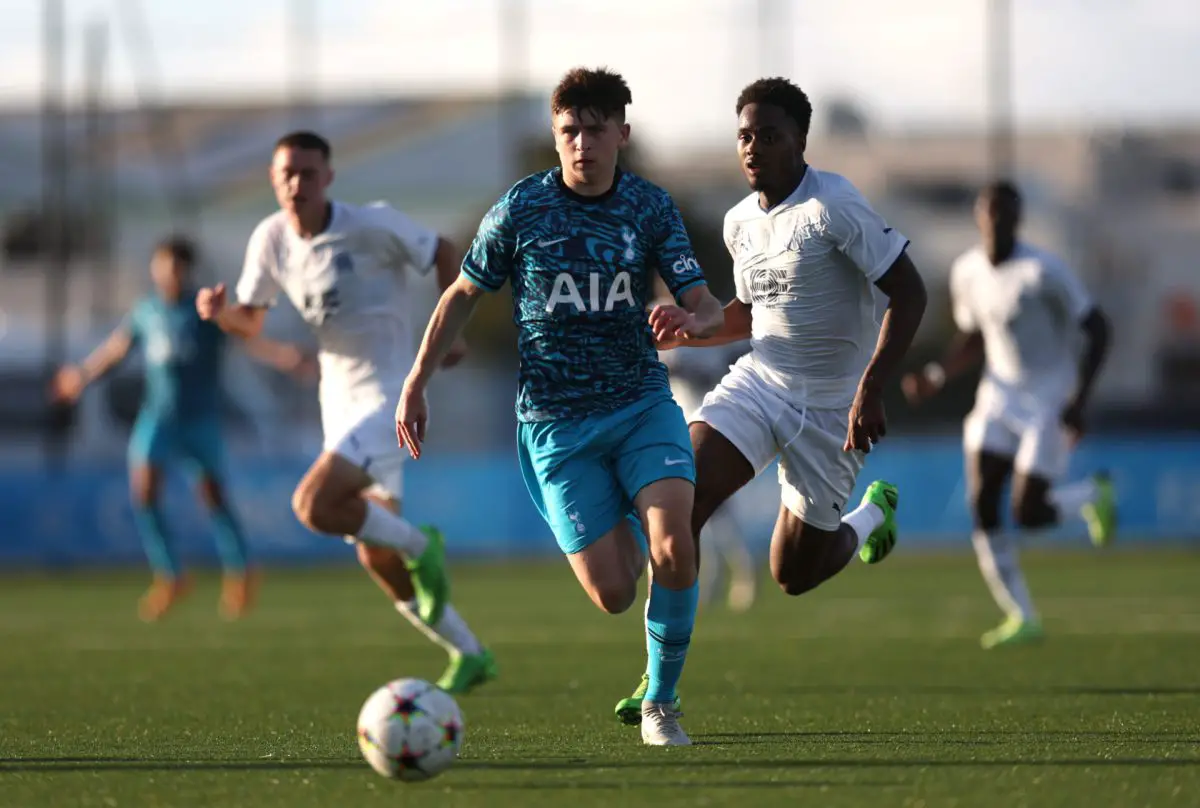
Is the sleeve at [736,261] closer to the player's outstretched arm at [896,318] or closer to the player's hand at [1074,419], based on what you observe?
the player's outstretched arm at [896,318]

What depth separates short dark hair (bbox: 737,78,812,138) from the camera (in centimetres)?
835

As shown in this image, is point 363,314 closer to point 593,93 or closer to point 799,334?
point 799,334

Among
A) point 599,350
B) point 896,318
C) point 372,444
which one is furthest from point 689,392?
point 599,350

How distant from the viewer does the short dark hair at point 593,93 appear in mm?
7484

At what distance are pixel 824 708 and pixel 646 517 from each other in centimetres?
181

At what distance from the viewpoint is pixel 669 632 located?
24.8 feet

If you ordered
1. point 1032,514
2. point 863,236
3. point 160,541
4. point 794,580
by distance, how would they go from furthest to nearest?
point 160,541 → point 1032,514 → point 794,580 → point 863,236

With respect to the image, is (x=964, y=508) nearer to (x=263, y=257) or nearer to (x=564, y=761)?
(x=263, y=257)

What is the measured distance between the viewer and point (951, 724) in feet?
26.5

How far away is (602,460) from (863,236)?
1526 mm

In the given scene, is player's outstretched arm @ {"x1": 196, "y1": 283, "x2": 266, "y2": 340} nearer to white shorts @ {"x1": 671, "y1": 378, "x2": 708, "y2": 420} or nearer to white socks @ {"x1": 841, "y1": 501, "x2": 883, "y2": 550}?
white socks @ {"x1": 841, "y1": 501, "x2": 883, "y2": 550}

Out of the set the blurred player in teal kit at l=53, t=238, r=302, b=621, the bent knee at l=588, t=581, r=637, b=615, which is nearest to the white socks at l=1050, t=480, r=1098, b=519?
the bent knee at l=588, t=581, r=637, b=615

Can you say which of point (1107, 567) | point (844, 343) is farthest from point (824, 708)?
point (1107, 567)

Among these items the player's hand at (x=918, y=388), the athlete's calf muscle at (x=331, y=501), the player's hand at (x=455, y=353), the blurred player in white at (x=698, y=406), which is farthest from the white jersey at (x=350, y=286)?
the blurred player in white at (x=698, y=406)
